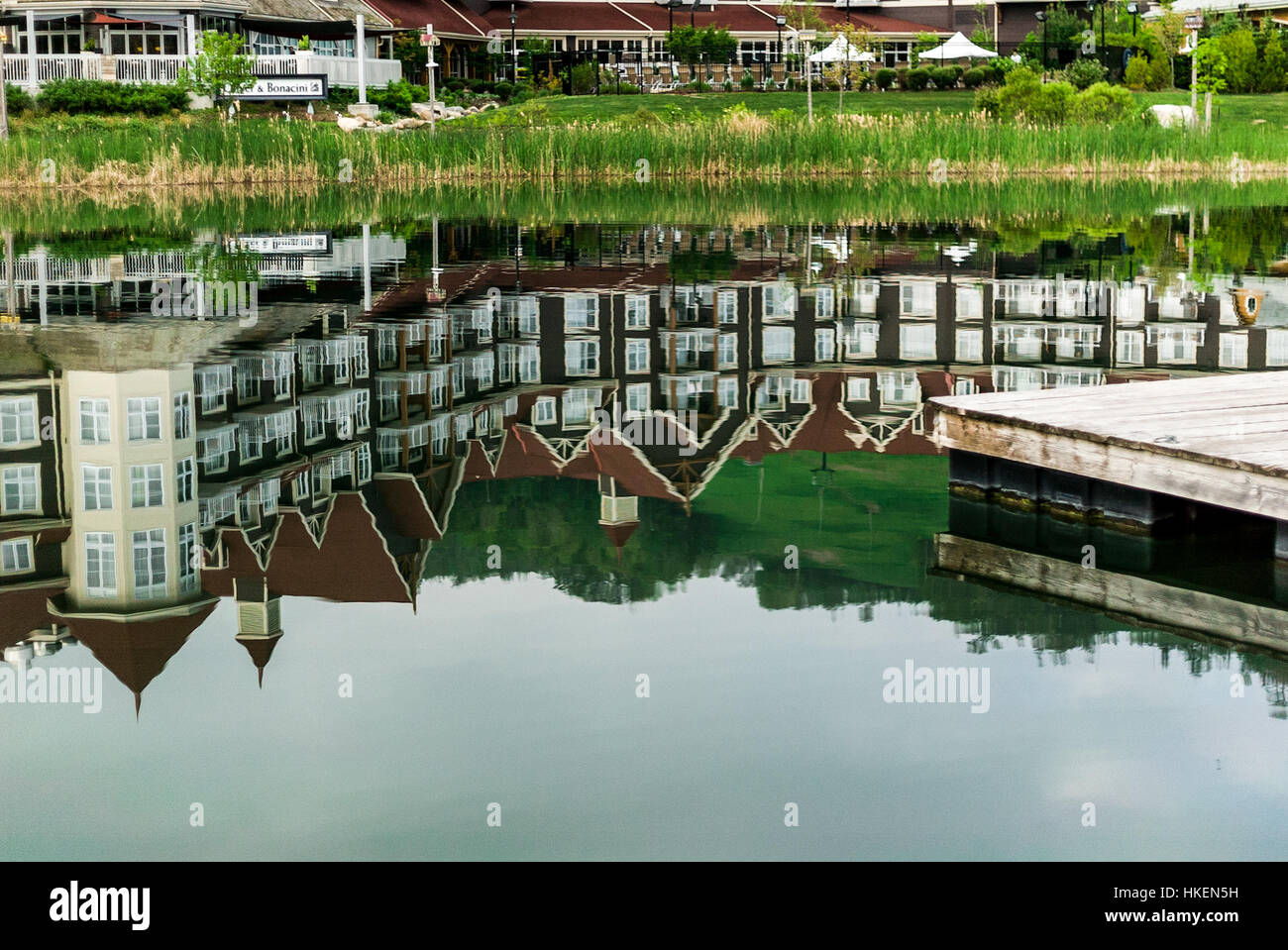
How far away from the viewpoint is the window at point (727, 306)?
16.0 m

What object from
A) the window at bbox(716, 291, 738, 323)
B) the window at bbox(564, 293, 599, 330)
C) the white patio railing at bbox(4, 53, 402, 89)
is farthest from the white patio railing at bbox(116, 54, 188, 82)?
the window at bbox(716, 291, 738, 323)

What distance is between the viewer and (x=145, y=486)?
8.88m

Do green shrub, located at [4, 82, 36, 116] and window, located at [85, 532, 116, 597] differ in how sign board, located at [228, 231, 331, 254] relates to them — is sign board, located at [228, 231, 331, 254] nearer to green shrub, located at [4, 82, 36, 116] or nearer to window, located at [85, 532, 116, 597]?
window, located at [85, 532, 116, 597]

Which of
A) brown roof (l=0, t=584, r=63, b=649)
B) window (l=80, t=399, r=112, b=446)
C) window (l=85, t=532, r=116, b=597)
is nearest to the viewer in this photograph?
brown roof (l=0, t=584, r=63, b=649)

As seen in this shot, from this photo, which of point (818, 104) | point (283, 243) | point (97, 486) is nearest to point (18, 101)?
point (818, 104)

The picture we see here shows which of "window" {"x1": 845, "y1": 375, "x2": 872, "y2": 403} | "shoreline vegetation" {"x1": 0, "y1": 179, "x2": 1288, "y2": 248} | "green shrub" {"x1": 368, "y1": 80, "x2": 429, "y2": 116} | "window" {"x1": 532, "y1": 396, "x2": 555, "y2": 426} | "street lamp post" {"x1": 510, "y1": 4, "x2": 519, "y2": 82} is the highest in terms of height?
"street lamp post" {"x1": 510, "y1": 4, "x2": 519, "y2": 82}

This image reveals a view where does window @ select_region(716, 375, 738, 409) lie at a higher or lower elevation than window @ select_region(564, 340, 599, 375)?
lower

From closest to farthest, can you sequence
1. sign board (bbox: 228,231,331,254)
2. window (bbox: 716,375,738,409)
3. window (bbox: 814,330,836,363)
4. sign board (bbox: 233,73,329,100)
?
window (bbox: 716,375,738,409) → window (bbox: 814,330,836,363) → sign board (bbox: 228,231,331,254) → sign board (bbox: 233,73,329,100)

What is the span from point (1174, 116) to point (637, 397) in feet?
109

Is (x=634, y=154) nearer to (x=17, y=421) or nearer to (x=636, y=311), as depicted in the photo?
(x=636, y=311)

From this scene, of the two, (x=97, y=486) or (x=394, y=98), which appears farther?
(x=394, y=98)

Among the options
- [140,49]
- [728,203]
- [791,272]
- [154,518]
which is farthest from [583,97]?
[154,518]

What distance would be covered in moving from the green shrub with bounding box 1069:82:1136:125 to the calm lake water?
26.9 metres

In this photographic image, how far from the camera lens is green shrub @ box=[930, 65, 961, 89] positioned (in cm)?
5397
